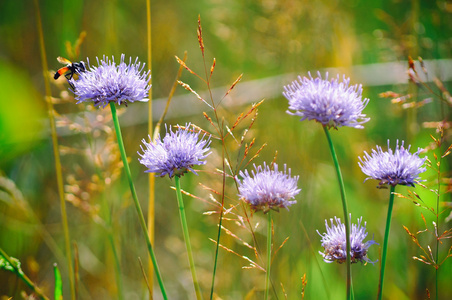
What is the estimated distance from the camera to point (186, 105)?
3219 mm

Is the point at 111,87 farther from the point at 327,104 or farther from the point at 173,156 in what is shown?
the point at 327,104

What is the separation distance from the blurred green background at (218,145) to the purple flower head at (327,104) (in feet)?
2.65

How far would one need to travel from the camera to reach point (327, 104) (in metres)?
0.94

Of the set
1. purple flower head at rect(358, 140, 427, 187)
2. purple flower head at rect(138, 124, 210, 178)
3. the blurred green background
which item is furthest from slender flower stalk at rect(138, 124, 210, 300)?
the blurred green background

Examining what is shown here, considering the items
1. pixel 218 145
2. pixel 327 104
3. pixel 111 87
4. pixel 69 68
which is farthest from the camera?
pixel 218 145

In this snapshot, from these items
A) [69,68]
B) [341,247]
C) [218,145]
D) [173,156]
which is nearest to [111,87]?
[173,156]

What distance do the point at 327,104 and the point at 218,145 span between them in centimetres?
181

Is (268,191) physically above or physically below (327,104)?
below

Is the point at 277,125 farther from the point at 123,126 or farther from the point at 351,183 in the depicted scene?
the point at 123,126

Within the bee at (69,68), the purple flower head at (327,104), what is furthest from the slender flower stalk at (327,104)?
the bee at (69,68)

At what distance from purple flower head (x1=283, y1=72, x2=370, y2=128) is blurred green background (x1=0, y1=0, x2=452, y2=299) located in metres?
0.81

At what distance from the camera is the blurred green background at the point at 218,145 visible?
2.04 metres

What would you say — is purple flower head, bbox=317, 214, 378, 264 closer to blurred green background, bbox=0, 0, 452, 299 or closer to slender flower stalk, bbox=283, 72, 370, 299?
slender flower stalk, bbox=283, 72, 370, 299

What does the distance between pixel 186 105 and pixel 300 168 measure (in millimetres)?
1278
